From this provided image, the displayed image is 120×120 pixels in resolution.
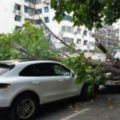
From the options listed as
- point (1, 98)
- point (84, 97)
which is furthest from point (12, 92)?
point (84, 97)

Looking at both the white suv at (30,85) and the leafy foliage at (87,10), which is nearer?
the leafy foliage at (87,10)

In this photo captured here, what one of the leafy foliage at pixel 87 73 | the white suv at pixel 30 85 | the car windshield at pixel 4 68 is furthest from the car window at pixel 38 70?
the leafy foliage at pixel 87 73

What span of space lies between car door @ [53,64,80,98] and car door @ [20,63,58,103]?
0.22 meters

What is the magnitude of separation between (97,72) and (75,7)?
3.97 ft

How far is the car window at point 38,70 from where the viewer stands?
8.38 metres

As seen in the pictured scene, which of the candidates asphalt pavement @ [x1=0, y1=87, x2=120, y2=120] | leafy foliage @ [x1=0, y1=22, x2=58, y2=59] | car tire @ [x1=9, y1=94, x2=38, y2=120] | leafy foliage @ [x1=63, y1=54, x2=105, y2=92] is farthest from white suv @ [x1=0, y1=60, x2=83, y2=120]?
leafy foliage @ [x1=0, y1=22, x2=58, y2=59]

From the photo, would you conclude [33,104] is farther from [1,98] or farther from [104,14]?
[104,14]

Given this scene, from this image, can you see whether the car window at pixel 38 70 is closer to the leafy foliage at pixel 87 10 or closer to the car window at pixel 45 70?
the car window at pixel 45 70

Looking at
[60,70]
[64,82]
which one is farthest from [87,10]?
[60,70]

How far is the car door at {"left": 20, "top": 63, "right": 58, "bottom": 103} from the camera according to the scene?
27.4 ft

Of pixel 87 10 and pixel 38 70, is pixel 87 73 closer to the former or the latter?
pixel 87 10

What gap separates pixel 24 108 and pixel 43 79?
1.04m

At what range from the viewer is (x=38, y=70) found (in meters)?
8.77

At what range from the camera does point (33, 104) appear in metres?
8.19
